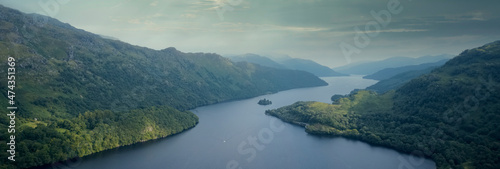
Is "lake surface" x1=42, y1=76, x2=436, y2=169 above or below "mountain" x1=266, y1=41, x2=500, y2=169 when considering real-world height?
below

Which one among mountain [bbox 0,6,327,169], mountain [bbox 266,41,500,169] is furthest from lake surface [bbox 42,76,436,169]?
mountain [bbox 0,6,327,169]

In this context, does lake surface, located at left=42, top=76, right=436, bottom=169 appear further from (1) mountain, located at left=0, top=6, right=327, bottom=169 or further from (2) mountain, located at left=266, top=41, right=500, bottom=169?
(1) mountain, located at left=0, top=6, right=327, bottom=169

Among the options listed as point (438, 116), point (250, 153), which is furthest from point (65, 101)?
point (438, 116)

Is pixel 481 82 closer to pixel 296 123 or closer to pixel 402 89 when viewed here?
pixel 402 89

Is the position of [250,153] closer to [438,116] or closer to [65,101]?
[438,116]

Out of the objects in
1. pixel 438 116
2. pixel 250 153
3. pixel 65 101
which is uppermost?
pixel 65 101

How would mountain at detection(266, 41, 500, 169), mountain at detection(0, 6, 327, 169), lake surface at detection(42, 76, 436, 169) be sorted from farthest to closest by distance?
lake surface at detection(42, 76, 436, 169)
mountain at detection(0, 6, 327, 169)
mountain at detection(266, 41, 500, 169)

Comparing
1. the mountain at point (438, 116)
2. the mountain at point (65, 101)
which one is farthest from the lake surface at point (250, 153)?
the mountain at point (65, 101)

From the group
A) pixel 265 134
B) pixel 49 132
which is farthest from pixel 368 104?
pixel 49 132

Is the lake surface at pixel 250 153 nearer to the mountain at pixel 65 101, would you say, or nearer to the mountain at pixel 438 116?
the mountain at pixel 438 116
